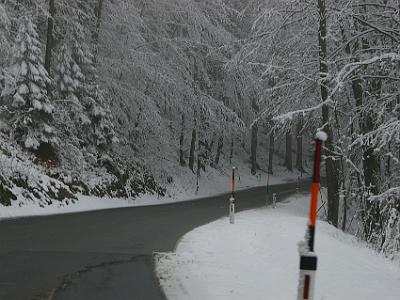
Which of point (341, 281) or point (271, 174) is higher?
point (341, 281)

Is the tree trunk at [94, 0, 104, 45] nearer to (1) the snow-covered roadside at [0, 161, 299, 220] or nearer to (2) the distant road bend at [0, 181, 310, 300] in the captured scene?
(1) the snow-covered roadside at [0, 161, 299, 220]

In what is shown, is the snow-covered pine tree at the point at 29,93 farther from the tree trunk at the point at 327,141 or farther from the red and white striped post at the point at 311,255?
the red and white striped post at the point at 311,255

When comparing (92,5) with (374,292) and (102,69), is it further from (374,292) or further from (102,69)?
(374,292)

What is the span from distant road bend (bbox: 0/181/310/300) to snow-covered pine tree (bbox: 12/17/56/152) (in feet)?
17.8

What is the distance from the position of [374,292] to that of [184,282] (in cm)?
272

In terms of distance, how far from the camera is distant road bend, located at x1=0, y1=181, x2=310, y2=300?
7238mm

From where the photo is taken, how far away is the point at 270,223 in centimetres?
1540

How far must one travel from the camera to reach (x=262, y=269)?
898cm

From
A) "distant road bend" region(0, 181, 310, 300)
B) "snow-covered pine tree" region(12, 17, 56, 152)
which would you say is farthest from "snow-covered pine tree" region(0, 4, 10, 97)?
"distant road bend" region(0, 181, 310, 300)

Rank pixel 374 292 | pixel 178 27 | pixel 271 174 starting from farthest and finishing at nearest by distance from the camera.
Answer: pixel 271 174, pixel 178 27, pixel 374 292

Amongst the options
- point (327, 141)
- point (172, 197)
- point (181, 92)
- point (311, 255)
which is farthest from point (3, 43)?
point (311, 255)

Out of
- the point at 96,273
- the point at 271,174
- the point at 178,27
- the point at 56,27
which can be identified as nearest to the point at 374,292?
the point at 96,273

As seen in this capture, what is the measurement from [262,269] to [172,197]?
21111 mm

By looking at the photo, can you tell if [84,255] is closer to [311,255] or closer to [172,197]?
[311,255]
